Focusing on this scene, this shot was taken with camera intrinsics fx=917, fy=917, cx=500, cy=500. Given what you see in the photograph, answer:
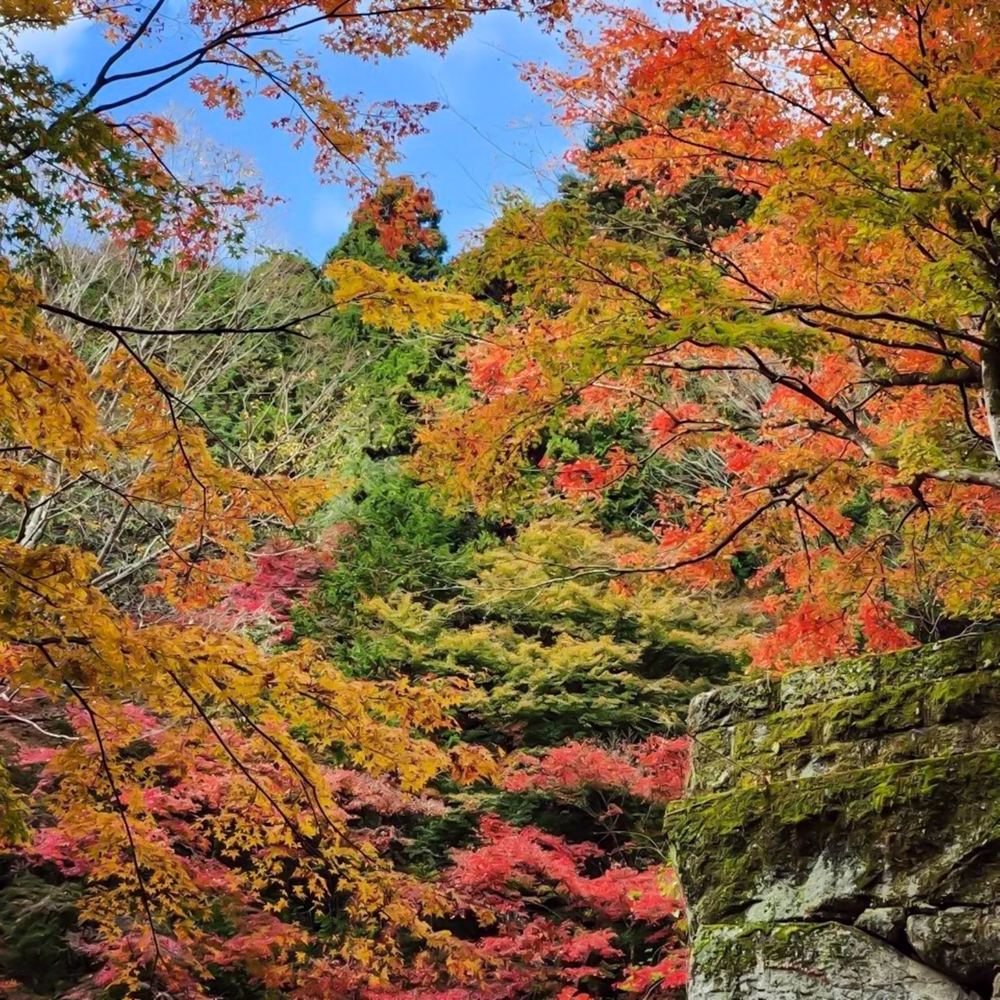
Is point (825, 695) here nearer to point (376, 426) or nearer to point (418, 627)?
point (418, 627)

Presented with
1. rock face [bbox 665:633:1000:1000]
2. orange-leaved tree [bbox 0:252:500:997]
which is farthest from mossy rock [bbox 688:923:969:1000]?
orange-leaved tree [bbox 0:252:500:997]

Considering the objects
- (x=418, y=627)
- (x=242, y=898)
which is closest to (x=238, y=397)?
(x=418, y=627)

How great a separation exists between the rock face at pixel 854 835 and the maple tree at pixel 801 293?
3.15ft

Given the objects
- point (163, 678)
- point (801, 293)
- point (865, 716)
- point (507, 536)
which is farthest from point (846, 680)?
point (507, 536)

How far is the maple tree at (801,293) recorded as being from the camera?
10.5ft

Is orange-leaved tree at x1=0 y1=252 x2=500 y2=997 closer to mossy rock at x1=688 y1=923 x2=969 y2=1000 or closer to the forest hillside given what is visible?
the forest hillside

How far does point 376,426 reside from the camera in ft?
45.9

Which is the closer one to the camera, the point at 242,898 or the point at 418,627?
the point at 242,898

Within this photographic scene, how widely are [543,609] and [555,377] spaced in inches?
256

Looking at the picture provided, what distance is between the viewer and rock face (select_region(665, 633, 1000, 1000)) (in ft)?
9.86

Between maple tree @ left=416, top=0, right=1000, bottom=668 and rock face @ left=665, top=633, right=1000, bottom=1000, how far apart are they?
3.15 ft

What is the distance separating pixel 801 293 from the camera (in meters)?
4.90

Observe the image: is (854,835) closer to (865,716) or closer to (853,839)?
(853,839)

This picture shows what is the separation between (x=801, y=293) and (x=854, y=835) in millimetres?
2824
